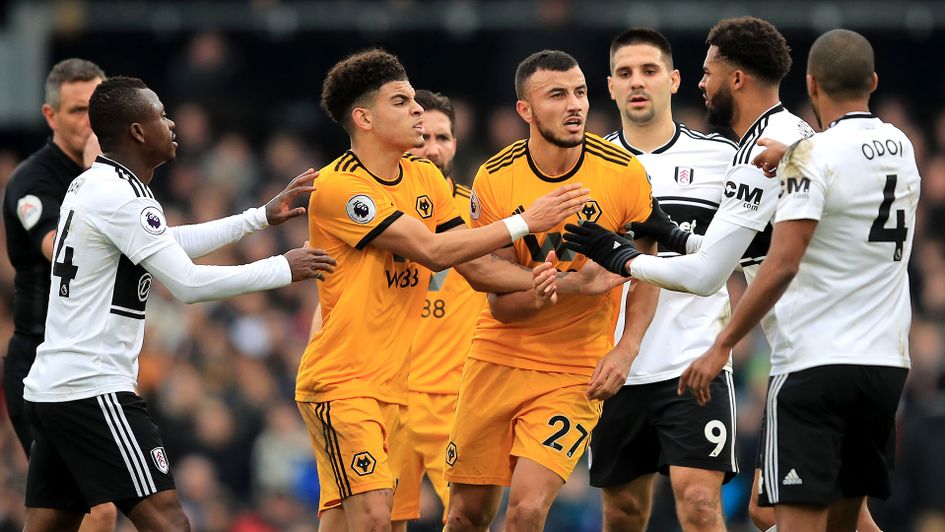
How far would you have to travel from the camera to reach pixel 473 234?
7688mm

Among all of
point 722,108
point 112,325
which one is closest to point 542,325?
point 722,108

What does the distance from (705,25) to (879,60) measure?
2.82 metres

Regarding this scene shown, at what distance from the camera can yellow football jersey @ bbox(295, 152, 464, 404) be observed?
7746 mm

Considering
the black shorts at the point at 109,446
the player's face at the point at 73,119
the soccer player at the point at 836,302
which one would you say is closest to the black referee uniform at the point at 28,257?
the player's face at the point at 73,119

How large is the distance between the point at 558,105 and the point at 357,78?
1.10 metres

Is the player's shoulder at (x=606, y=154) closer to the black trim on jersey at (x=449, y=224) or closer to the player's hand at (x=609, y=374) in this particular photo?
the black trim on jersey at (x=449, y=224)

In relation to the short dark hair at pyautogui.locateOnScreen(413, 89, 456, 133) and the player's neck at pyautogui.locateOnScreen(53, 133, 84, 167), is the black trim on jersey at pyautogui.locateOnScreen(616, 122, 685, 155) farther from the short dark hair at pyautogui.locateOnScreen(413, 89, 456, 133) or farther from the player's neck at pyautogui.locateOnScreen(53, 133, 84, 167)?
the player's neck at pyautogui.locateOnScreen(53, 133, 84, 167)

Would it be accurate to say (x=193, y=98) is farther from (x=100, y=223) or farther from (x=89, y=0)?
(x=100, y=223)

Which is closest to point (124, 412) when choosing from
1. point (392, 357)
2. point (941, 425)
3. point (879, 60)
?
point (392, 357)

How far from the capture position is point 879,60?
61.9ft

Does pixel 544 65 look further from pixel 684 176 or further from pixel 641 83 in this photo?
pixel 684 176

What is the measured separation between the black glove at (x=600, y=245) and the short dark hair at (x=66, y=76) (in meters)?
3.41

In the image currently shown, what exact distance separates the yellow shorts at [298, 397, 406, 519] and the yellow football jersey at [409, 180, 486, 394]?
5.44 ft

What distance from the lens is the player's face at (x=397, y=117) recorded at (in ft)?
25.9
